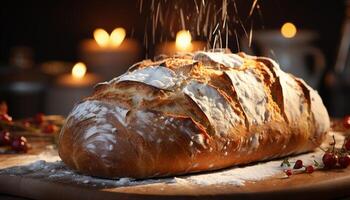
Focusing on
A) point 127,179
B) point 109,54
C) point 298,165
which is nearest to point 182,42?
point 298,165

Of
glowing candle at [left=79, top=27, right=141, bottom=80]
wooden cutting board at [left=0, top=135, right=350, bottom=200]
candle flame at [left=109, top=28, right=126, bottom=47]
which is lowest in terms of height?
wooden cutting board at [left=0, top=135, right=350, bottom=200]

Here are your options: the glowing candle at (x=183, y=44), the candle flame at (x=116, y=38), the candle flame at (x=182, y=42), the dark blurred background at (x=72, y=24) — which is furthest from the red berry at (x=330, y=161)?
the dark blurred background at (x=72, y=24)

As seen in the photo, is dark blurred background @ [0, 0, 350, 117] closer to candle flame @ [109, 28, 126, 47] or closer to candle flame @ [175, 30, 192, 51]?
candle flame @ [109, 28, 126, 47]

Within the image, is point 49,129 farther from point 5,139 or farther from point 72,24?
point 72,24

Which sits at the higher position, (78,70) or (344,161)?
(78,70)

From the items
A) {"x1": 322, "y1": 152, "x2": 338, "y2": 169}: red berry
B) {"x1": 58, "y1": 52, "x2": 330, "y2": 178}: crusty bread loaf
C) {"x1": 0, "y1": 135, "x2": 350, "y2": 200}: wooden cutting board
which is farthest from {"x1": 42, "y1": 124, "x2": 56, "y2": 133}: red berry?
{"x1": 322, "y1": 152, "x2": 338, "y2": 169}: red berry

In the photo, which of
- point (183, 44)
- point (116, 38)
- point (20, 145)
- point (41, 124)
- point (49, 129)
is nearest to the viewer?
point (20, 145)
